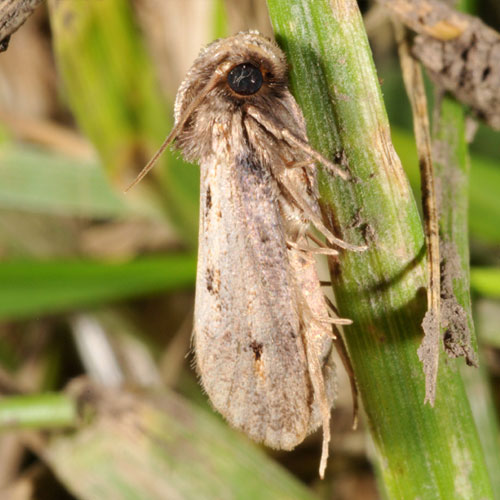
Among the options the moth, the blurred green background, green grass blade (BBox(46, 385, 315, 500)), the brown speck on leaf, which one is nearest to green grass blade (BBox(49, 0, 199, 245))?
the blurred green background

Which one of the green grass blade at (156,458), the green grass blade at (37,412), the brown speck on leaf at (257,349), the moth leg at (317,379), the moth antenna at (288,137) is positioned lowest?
the green grass blade at (156,458)

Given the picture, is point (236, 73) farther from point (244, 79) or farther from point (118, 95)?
point (118, 95)

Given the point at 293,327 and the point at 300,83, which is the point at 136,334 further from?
the point at 300,83

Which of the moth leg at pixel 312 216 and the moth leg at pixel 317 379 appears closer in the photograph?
the moth leg at pixel 312 216

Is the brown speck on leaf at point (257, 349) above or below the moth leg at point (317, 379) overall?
above

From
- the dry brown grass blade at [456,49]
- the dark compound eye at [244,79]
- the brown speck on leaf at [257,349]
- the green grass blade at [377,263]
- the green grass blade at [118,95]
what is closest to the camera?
the green grass blade at [377,263]

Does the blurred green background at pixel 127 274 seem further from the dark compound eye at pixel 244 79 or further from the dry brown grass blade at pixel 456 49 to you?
the dry brown grass blade at pixel 456 49

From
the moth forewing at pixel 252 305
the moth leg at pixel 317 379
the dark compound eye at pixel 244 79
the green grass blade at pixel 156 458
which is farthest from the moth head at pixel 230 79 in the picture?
the green grass blade at pixel 156 458

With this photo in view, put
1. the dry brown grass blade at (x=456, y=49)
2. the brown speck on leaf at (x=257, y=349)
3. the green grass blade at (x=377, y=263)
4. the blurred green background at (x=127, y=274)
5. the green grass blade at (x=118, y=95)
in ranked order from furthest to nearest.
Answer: the green grass blade at (x=118, y=95) → the blurred green background at (x=127, y=274) → the dry brown grass blade at (x=456, y=49) → the brown speck on leaf at (x=257, y=349) → the green grass blade at (x=377, y=263)
